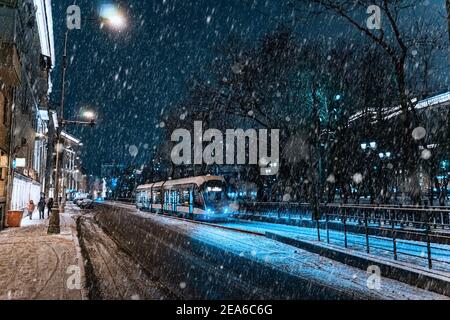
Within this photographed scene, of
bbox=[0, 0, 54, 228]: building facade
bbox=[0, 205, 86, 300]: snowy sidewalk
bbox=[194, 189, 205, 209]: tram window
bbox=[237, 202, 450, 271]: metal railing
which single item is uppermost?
bbox=[0, 0, 54, 228]: building facade

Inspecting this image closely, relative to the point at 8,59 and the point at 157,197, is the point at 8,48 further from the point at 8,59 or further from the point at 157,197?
the point at 157,197

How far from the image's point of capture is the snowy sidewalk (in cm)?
711

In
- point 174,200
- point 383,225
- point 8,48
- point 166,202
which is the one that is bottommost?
point 383,225

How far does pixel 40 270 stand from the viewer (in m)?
9.28

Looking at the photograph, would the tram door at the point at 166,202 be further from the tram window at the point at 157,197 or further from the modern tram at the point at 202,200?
the tram window at the point at 157,197

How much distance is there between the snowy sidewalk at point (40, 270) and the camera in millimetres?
7105

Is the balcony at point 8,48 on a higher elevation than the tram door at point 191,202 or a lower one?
higher

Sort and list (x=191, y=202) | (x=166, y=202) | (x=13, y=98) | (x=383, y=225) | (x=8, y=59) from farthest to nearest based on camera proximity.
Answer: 1. (x=166, y=202)
2. (x=191, y=202)
3. (x=13, y=98)
4. (x=8, y=59)
5. (x=383, y=225)

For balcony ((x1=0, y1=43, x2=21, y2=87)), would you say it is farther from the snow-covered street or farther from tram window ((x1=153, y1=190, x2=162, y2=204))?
tram window ((x1=153, y1=190, x2=162, y2=204))

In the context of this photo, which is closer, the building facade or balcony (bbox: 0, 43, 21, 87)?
balcony (bbox: 0, 43, 21, 87)

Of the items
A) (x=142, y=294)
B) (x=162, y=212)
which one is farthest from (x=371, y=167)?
(x=142, y=294)

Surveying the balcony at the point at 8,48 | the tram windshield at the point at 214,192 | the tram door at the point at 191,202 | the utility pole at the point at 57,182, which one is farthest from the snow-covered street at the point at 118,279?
the tram door at the point at 191,202

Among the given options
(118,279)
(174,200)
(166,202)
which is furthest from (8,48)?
(166,202)

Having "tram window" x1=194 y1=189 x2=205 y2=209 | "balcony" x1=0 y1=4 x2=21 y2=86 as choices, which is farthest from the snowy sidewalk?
"tram window" x1=194 y1=189 x2=205 y2=209
